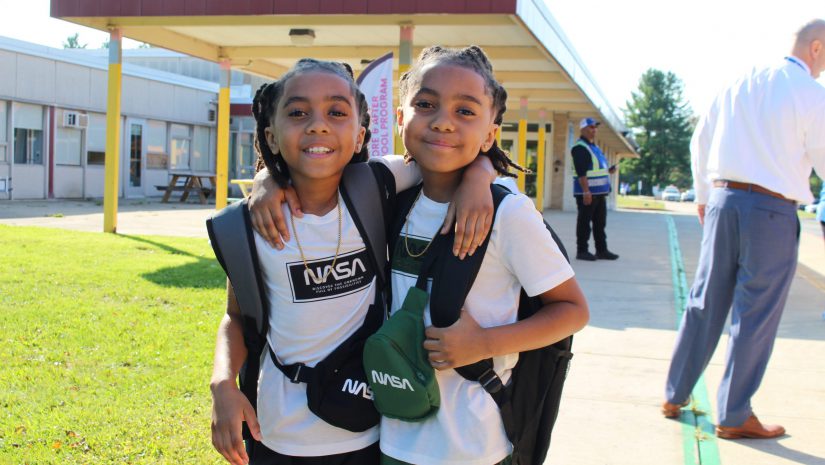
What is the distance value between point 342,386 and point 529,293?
1.67ft

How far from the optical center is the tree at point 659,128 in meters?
90.8

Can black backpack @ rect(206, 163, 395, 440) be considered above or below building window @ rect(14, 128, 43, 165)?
below

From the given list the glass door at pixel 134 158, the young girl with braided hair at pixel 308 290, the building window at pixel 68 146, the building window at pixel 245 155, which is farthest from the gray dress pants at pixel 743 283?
the building window at pixel 245 155

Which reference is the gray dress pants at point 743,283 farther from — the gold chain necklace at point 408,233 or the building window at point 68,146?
the building window at point 68,146

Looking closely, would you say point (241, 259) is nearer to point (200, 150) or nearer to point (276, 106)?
point (276, 106)

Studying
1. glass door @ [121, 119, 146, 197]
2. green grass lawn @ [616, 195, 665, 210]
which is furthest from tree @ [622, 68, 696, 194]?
glass door @ [121, 119, 146, 197]

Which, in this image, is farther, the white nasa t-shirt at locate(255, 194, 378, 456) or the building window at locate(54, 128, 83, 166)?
the building window at locate(54, 128, 83, 166)

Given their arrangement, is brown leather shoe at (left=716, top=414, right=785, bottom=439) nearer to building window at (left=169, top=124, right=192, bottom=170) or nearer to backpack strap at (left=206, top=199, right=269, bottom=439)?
backpack strap at (left=206, top=199, right=269, bottom=439)

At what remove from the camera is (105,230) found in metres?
12.4

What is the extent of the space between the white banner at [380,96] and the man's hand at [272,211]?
617 cm

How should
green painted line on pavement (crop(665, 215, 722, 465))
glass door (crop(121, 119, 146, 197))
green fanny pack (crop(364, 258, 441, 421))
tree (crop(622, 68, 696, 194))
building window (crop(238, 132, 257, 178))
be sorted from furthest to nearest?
tree (crop(622, 68, 696, 194)), building window (crop(238, 132, 257, 178)), glass door (crop(121, 119, 146, 197)), green painted line on pavement (crop(665, 215, 722, 465)), green fanny pack (crop(364, 258, 441, 421))

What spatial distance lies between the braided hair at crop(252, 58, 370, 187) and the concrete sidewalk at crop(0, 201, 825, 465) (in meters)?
2.09

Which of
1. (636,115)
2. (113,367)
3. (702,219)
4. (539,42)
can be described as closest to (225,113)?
(539,42)

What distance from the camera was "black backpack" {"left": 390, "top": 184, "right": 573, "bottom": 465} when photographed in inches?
71.7
